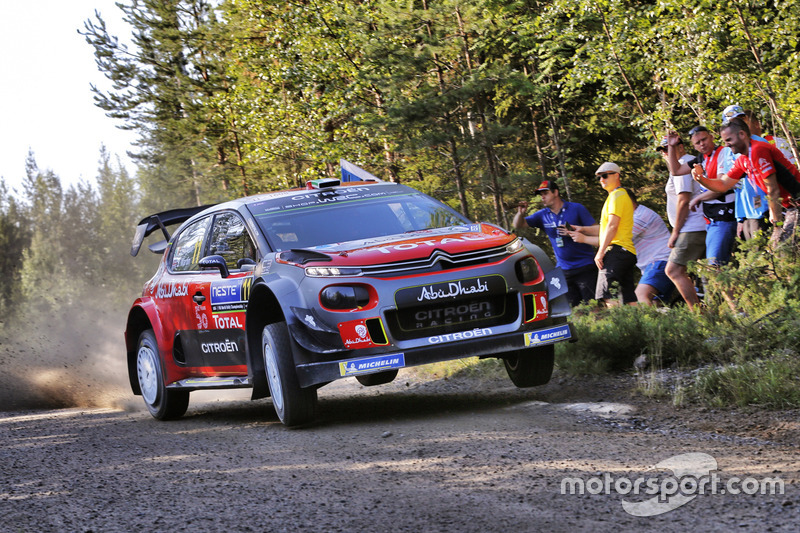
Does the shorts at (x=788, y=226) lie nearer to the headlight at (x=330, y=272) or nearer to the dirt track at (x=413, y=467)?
the dirt track at (x=413, y=467)

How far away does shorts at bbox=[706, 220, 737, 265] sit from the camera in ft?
30.6

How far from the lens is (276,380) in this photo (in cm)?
675

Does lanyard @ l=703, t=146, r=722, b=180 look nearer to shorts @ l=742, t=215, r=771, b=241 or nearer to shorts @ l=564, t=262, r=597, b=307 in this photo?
shorts @ l=742, t=215, r=771, b=241

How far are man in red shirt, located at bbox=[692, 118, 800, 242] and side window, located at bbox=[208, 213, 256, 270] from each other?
180 inches

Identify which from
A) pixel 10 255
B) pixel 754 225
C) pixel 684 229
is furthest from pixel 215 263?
pixel 10 255

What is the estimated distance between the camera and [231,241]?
25.4 ft

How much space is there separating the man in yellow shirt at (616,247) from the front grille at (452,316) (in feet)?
12.4

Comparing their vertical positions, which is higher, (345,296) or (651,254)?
(345,296)

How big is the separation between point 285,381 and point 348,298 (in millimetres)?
805

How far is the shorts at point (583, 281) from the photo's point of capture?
435 inches

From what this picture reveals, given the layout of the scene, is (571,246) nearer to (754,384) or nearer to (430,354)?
(754,384)

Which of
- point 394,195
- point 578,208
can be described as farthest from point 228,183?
point 394,195

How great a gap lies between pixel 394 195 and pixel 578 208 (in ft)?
12.9

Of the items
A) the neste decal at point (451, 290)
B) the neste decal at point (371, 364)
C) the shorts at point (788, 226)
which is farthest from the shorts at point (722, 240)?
the neste decal at point (371, 364)
